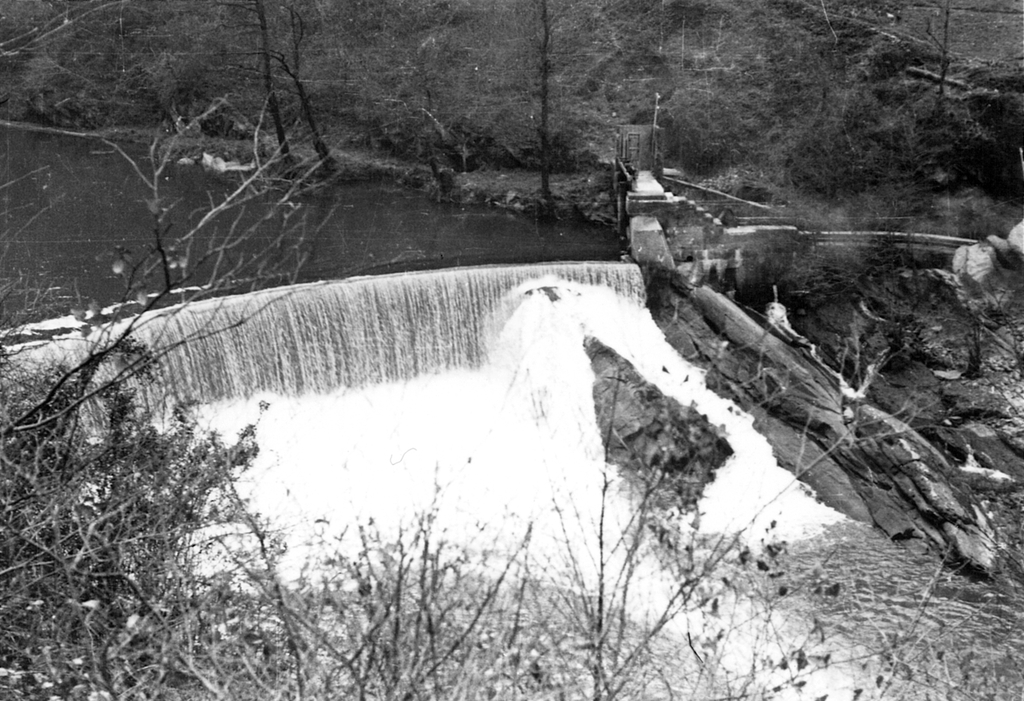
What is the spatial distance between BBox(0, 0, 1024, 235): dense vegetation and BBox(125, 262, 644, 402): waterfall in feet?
6.29

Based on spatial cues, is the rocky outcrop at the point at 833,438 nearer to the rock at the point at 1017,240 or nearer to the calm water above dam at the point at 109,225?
the calm water above dam at the point at 109,225

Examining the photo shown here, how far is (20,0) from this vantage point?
7188mm

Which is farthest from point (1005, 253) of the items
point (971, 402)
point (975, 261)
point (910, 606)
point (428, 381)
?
point (428, 381)

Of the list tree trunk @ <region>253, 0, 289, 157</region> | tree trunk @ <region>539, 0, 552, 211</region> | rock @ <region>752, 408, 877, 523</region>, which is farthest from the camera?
tree trunk @ <region>539, 0, 552, 211</region>

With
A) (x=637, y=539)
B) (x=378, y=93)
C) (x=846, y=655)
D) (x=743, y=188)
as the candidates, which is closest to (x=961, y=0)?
(x=743, y=188)

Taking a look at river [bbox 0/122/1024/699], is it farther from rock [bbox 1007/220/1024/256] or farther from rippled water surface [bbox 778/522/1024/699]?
rock [bbox 1007/220/1024/256]

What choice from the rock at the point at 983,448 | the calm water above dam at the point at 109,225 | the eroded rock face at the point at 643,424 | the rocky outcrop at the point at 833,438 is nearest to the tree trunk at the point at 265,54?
the calm water above dam at the point at 109,225

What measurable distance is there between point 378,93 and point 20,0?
15.2 feet

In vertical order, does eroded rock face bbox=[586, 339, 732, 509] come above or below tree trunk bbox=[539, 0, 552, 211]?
below

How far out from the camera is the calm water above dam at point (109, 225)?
7.41 m

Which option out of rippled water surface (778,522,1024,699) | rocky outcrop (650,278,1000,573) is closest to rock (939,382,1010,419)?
rocky outcrop (650,278,1000,573)

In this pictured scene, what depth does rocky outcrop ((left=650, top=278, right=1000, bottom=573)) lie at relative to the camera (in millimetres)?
6832

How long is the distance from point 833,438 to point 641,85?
6.84 m

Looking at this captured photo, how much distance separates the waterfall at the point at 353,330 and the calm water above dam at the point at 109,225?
18.5 inches
